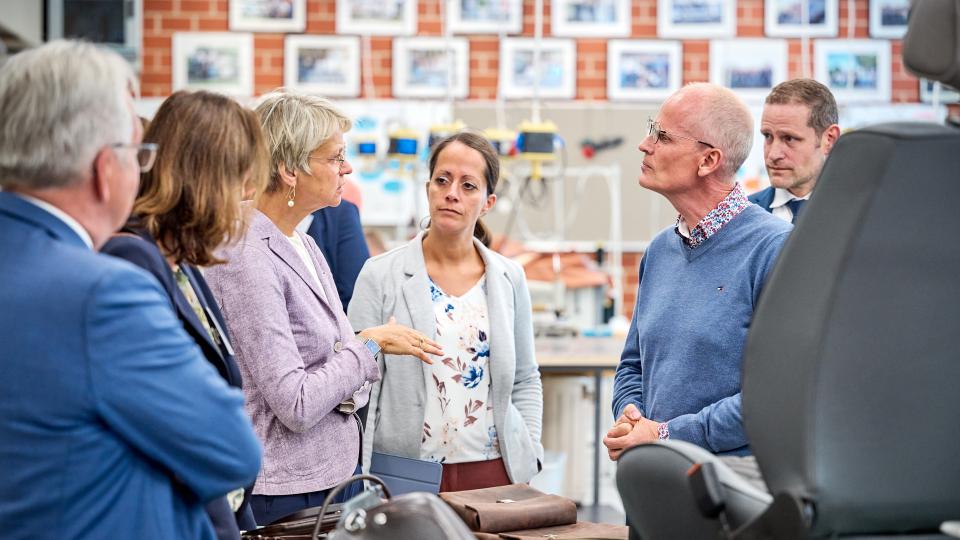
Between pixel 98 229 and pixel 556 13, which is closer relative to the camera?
pixel 98 229

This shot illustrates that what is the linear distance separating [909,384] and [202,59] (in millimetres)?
6719

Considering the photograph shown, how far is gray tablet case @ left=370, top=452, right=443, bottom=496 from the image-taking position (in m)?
2.59

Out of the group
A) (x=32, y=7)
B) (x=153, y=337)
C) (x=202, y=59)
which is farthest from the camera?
(x=202, y=59)

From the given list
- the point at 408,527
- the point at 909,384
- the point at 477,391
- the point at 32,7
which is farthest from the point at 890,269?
the point at 32,7

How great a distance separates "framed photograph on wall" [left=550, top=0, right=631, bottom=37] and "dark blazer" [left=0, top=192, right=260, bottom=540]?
6447 millimetres

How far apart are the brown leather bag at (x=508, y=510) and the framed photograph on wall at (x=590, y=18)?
5.68 meters

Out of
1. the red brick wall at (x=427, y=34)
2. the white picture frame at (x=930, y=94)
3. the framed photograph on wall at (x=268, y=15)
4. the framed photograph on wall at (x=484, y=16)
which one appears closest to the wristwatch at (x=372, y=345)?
the red brick wall at (x=427, y=34)

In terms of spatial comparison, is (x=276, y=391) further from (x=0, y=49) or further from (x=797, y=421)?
(x=0, y=49)

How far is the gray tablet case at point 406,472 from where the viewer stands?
259cm

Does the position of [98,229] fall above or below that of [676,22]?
below

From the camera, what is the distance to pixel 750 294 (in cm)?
217

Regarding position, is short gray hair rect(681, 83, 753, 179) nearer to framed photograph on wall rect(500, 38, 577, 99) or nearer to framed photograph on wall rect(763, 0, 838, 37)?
framed photograph on wall rect(500, 38, 577, 99)

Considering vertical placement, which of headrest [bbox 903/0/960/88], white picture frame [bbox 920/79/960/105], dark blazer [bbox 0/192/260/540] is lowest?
dark blazer [bbox 0/192/260/540]

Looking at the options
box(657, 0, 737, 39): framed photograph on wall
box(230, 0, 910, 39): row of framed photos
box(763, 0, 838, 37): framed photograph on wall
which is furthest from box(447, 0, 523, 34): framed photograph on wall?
box(763, 0, 838, 37): framed photograph on wall
